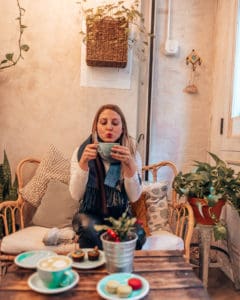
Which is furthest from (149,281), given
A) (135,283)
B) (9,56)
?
(9,56)

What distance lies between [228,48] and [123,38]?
802 millimetres

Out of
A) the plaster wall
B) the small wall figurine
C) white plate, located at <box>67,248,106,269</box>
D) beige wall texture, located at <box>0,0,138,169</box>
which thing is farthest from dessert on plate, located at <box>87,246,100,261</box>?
the small wall figurine

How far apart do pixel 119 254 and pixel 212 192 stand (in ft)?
2.92

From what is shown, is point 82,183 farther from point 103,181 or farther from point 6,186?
point 6,186

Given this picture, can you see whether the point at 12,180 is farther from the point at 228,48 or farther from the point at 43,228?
the point at 228,48

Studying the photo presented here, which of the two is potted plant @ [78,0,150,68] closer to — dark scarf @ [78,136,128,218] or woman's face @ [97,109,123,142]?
woman's face @ [97,109,123,142]

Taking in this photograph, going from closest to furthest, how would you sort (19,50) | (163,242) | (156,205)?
1. (163,242)
2. (156,205)
3. (19,50)

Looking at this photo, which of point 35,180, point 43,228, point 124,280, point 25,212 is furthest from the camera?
point 25,212

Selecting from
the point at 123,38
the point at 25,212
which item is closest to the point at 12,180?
the point at 25,212

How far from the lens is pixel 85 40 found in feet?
6.77

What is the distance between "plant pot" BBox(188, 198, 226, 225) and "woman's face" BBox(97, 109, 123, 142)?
25.2 inches

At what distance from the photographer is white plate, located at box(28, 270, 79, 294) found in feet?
2.94

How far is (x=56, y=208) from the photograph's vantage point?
1817mm

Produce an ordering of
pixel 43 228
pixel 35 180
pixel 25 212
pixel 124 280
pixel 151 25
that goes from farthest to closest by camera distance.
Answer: pixel 151 25
pixel 25 212
pixel 35 180
pixel 43 228
pixel 124 280
